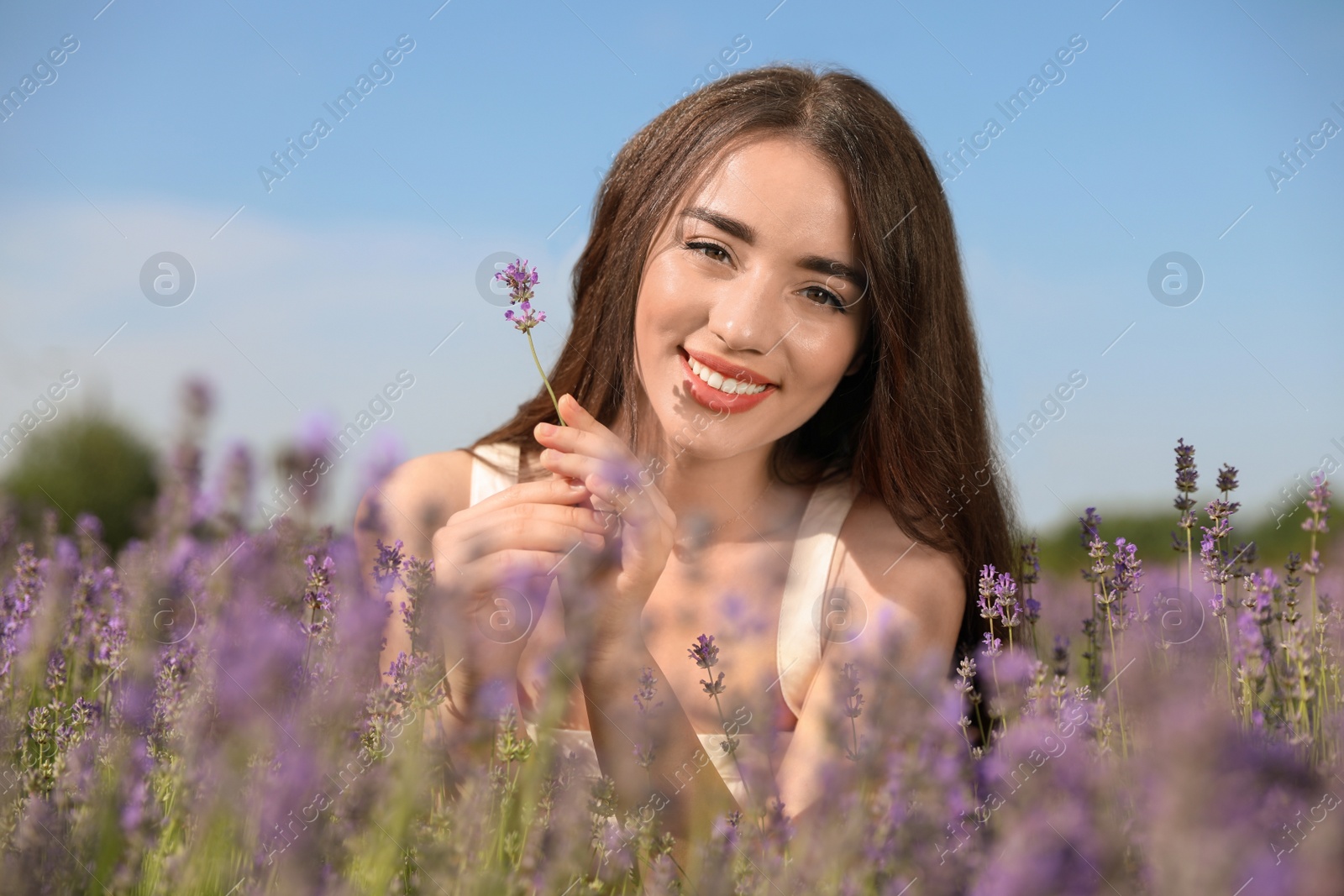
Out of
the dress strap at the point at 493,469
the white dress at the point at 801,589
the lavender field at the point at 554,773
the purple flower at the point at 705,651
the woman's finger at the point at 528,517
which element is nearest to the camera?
the lavender field at the point at 554,773

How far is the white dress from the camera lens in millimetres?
3162

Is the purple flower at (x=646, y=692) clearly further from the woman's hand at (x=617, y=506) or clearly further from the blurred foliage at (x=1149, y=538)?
the blurred foliage at (x=1149, y=538)

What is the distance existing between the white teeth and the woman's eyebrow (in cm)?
33

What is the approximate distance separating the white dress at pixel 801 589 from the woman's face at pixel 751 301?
0.69m

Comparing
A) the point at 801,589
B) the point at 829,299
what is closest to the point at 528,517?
the point at 829,299

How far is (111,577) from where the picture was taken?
9.40 feet

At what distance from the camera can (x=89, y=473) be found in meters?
6.62

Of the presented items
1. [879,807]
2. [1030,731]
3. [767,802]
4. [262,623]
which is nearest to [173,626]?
[262,623]

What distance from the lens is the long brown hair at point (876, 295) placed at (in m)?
2.84

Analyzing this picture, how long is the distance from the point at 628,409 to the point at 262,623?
1.73 metres

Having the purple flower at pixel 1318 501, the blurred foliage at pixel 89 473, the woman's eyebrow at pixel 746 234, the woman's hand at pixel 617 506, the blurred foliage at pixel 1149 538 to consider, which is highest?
the blurred foliage at pixel 89 473

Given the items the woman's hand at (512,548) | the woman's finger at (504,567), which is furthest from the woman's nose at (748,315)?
the woman's finger at (504,567)

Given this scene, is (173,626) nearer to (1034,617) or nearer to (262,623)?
(262,623)

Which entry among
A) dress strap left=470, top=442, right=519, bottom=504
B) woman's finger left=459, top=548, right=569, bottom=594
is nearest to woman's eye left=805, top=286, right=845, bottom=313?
woman's finger left=459, top=548, right=569, bottom=594
